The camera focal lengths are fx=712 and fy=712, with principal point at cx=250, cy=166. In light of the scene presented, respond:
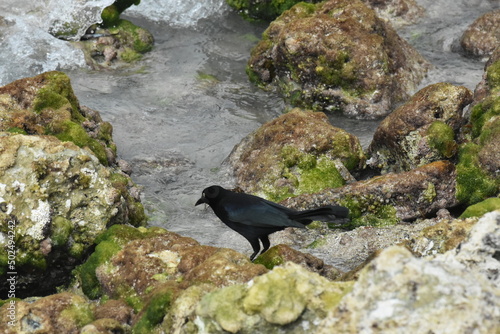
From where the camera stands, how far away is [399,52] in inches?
623

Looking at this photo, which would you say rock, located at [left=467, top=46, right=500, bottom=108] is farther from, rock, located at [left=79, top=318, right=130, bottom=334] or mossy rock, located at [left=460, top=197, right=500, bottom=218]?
rock, located at [left=79, top=318, right=130, bottom=334]

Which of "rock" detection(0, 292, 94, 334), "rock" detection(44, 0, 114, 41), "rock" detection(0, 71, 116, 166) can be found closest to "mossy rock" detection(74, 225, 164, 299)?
"rock" detection(0, 292, 94, 334)

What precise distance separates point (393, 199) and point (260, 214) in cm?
253

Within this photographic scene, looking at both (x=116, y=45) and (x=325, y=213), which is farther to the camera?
(x=116, y=45)

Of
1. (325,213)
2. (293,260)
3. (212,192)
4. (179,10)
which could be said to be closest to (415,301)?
(293,260)

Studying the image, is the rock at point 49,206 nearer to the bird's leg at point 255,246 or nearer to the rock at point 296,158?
the bird's leg at point 255,246

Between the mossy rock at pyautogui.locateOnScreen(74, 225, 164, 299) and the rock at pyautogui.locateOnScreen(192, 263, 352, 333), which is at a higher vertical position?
the rock at pyautogui.locateOnScreen(192, 263, 352, 333)

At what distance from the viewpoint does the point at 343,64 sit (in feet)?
48.9

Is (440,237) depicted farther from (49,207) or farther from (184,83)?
(184,83)

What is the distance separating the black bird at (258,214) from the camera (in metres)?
8.48

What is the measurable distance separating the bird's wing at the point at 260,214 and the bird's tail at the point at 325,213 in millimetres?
121

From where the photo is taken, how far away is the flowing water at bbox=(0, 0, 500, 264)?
41.6ft

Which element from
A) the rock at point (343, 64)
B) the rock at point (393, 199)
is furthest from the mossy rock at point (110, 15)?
the rock at point (393, 199)

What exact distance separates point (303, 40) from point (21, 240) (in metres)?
8.20
